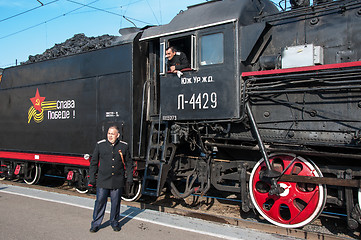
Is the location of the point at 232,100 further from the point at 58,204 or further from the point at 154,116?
the point at 58,204

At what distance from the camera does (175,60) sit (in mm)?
6438

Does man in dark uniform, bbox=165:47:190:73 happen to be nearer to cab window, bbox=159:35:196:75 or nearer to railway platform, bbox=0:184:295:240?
cab window, bbox=159:35:196:75

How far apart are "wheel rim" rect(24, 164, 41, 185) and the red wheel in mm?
6810

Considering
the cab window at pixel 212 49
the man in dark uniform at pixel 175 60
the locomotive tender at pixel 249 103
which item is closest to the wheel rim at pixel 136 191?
the locomotive tender at pixel 249 103

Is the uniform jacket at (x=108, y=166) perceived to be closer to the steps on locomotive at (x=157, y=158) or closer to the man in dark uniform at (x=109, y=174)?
the man in dark uniform at (x=109, y=174)

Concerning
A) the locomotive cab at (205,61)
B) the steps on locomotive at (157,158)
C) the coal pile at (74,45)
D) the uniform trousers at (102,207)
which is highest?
the coal pile at (74,45)

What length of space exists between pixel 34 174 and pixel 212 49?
7.27 metres

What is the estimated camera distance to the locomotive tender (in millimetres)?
5090

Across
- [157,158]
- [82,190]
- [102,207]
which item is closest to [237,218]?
[157,158]

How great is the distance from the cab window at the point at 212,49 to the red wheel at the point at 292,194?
1992mm

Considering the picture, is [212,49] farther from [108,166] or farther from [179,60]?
[108,166]

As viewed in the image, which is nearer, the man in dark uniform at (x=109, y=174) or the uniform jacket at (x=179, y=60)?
the man in dark uniform at (x=109, y=174)

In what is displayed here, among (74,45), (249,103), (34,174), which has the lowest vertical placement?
(34,174)

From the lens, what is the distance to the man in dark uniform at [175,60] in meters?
6.35
